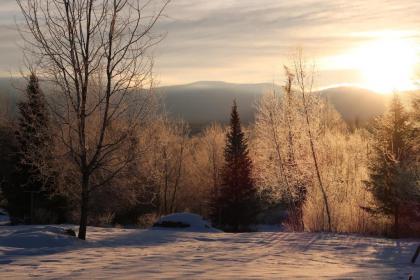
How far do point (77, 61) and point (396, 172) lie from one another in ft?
43.0

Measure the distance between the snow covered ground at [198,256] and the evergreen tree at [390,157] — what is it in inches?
214

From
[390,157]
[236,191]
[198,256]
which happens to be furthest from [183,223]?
[236,191]

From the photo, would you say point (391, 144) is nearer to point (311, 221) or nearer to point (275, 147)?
point (311, 221)

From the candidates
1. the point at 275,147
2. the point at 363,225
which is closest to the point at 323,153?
the point at 275,147

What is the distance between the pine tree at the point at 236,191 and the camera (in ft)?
136

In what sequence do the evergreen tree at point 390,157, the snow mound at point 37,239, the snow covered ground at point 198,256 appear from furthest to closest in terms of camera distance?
the evergreen tree at point 390,157 → the snow mound at point 37,239 → the snow covered ground at point 198,256

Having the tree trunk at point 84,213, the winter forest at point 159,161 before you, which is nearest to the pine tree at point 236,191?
the winter forest at point 159,161

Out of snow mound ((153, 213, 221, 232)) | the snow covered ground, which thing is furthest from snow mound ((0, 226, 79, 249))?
snow mound ((153, 213, 221, 232))

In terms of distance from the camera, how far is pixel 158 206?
1793 inches

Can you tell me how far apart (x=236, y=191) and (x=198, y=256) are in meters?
30.8

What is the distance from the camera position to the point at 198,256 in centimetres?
1115

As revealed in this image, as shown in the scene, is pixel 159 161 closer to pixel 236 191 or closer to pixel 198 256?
pixel 236 191

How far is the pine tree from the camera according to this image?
1638 inches

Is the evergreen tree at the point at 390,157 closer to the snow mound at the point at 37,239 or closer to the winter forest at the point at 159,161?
the winter forest at the point at 159,161
